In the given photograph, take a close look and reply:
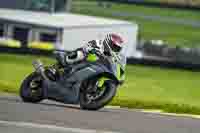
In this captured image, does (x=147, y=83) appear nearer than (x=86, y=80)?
No

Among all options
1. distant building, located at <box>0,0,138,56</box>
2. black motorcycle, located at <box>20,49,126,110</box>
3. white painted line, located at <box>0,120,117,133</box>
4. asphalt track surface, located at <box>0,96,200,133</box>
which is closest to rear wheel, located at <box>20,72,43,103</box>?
black motorcycle, located at <box>20,49,126,110</box>

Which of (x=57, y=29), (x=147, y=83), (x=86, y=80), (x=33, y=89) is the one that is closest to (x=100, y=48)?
(x=86, y=80)

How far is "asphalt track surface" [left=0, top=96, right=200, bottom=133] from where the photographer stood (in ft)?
24.3

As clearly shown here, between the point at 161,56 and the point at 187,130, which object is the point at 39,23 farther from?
the point at 187,130

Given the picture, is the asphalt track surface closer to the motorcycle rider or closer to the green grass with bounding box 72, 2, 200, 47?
the motorcycle rider

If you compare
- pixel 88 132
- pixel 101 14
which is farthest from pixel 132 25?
pixel 88 132

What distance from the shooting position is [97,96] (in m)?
10.1

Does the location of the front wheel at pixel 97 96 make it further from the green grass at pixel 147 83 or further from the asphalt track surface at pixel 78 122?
the green grass at pixel 147 83

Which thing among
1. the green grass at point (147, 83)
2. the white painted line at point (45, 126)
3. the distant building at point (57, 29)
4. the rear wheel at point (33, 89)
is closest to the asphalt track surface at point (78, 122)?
the white painted line at point (45, 126)

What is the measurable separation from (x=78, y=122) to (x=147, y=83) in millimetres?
14407

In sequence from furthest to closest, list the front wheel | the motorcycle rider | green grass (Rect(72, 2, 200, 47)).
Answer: green grass (Rect(72, 2, 200, 47)) → the motorcycle rider → the front wheel

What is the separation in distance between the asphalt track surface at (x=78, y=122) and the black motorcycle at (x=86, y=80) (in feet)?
1.63

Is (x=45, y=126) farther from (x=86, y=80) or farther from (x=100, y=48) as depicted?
(x=100, y=48)

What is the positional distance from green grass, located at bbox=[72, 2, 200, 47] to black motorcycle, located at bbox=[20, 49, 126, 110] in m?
55.0
